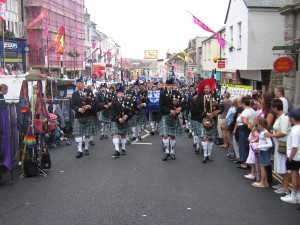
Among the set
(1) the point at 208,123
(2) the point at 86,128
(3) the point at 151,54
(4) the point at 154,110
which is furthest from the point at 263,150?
(3) the point at 151,54

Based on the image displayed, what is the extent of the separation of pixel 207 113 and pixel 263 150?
7.88ft

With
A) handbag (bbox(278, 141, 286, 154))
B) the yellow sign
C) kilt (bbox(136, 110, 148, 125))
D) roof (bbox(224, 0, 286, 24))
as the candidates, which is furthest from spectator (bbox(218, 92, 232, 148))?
the yellow sign

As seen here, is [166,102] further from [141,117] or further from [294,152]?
[294,152]

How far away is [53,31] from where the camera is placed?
34.0 m

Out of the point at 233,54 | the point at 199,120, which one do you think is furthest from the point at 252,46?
the point at 199,120

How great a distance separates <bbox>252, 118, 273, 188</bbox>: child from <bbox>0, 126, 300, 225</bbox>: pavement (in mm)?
230

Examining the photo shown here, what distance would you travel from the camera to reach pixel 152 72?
11894 centimetres

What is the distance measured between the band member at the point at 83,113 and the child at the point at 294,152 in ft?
17.9

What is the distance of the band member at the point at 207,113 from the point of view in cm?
901

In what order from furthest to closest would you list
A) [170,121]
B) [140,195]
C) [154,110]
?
1. [154,110]
2. [170,121]
3. [140,195]

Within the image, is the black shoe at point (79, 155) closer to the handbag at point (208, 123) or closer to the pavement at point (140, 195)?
the pavement at point (140, 195)

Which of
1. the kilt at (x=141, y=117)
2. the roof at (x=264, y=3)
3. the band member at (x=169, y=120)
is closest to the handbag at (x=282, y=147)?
the band member at (x=169, y=120)

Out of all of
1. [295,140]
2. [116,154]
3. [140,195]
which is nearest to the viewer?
[295,140]

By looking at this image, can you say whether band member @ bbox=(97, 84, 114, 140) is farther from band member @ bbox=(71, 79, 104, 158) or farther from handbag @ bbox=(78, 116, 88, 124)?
handbag @ bbox=(78, 116, 88, 124)
